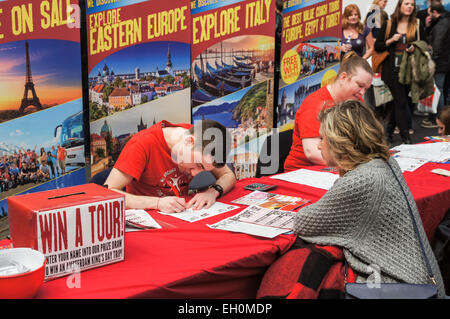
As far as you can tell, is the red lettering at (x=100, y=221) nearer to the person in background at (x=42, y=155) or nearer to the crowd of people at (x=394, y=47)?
the person in background at (x=42, y=155)

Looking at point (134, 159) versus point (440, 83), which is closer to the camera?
point (134, 159)

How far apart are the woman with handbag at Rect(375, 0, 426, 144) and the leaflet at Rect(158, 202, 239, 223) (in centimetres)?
447

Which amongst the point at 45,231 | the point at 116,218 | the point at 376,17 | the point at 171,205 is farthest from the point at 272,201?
the point at 376,17

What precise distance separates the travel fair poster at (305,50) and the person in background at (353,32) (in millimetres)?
135

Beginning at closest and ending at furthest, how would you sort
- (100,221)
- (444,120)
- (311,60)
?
(100,221)
(444,120)
(311,60)

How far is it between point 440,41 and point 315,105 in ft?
15.6

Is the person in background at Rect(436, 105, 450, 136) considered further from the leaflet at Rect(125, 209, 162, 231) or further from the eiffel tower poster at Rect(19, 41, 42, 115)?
the eiffel tower poster at Rect(19, 41, 42, 115)

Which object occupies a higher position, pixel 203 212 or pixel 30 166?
pixel 203 212

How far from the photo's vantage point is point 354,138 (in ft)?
6.05

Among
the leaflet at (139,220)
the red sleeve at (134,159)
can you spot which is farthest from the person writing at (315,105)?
the leaflet at (139,220)

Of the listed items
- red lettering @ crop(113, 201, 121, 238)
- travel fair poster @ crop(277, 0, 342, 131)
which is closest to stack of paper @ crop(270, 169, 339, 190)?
red lettering @ crop(113, 201, 121, 238)

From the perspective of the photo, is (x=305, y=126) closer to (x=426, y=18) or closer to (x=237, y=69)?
(x=237, y=69)

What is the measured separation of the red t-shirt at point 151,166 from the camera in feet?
7.38

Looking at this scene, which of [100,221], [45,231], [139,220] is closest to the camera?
[45,231]
